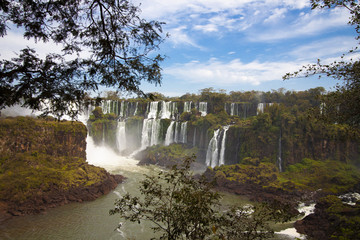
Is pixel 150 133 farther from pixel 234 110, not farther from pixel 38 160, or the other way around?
pixel 38 160

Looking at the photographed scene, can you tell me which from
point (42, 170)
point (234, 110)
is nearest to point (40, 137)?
point (42, 170)

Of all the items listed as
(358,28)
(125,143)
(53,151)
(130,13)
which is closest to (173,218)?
(130,13)

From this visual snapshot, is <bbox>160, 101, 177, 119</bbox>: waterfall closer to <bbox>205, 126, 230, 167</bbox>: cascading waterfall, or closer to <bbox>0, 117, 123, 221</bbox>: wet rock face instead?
<bbox>205, 126, 230, 167</bbox>: cascading waterfall

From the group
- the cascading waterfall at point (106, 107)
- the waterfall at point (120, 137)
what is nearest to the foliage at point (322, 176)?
the waterfall at point (120, 137)

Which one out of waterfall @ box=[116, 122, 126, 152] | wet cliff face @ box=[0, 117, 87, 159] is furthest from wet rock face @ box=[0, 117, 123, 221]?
waterfall @ box=[116, 122, 126, 152]

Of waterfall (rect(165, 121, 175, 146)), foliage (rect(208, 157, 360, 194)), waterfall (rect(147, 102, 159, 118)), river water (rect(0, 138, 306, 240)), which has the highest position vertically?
waterfall (rect(147, 102, 159, 118))

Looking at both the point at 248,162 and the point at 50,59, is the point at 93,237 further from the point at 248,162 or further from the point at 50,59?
the point at 248,162

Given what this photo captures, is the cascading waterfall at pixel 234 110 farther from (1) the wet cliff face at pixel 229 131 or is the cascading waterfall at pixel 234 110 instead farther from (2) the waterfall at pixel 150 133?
(2) the waterfall at pixel 150 133
